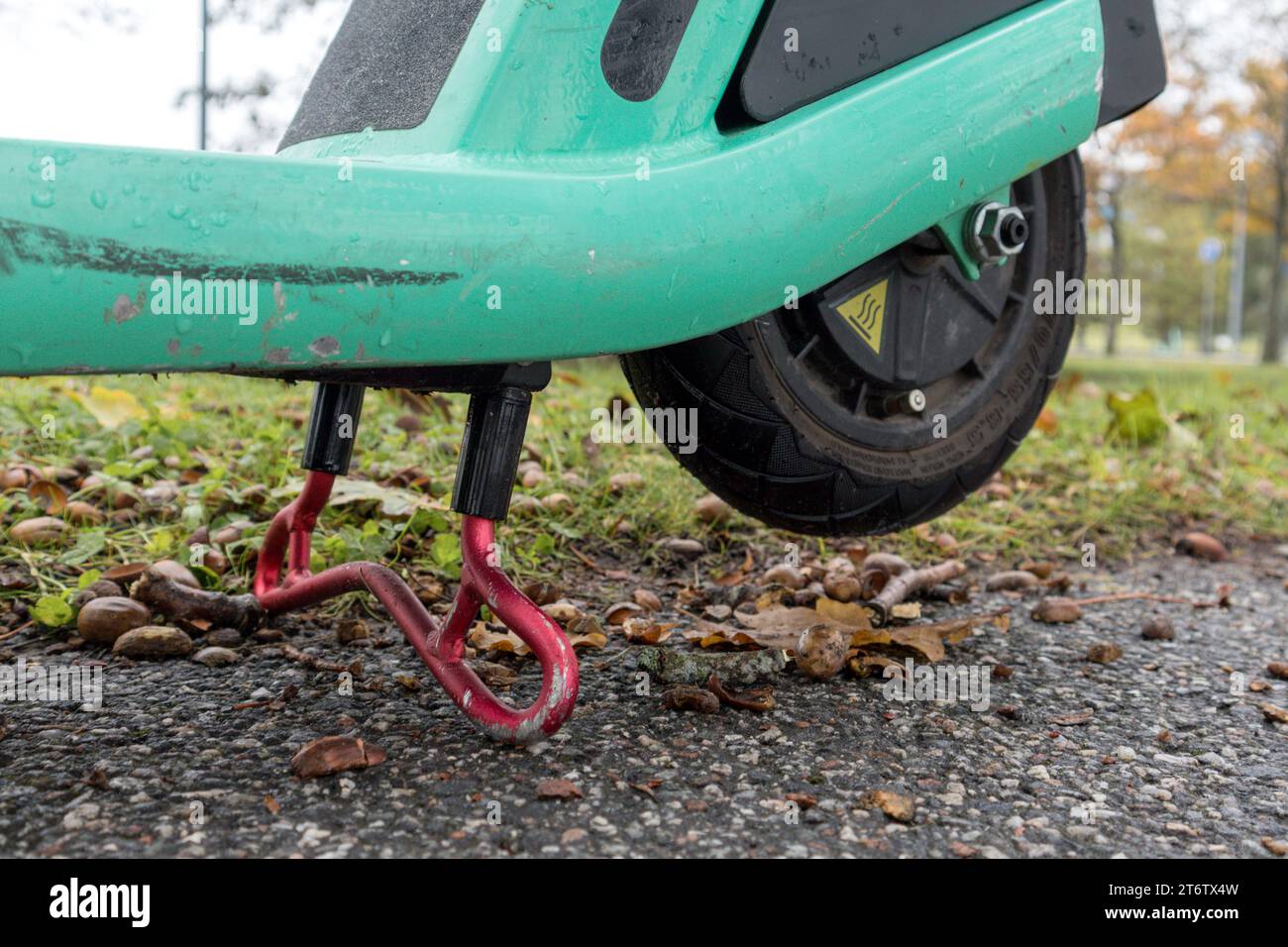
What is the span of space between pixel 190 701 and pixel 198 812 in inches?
14.7

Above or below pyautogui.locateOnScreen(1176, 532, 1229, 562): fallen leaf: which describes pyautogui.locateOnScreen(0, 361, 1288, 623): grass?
above

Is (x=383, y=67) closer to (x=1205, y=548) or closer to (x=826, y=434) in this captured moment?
(x=826, y=434)

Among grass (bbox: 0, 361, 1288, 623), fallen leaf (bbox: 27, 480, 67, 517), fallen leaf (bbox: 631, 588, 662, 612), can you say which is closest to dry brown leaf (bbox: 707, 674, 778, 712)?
fallen leaf (bbox: 631, 588, 662, 612)

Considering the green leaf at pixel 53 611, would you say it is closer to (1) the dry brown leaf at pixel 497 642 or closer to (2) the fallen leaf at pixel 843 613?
→ (1) the dry brown leaf at pixel 497 642

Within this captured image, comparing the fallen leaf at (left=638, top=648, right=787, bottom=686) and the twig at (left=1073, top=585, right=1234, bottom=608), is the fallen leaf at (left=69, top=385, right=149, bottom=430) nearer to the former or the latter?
the fallen leaf at (left=638, top=648, right=787, bottom=686)

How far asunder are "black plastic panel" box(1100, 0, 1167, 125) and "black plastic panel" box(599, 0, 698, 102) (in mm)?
772

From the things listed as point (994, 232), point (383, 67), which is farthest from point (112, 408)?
point (994, 232)

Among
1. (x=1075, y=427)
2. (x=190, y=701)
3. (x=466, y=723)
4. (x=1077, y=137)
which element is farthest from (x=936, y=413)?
(x=1075, y=427)

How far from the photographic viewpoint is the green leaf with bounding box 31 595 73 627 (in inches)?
66.7

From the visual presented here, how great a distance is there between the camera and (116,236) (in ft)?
3.24

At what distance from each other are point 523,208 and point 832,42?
574 millimetres

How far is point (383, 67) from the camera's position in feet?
4.87

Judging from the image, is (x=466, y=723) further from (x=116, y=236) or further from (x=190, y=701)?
(x=116, y=236)
